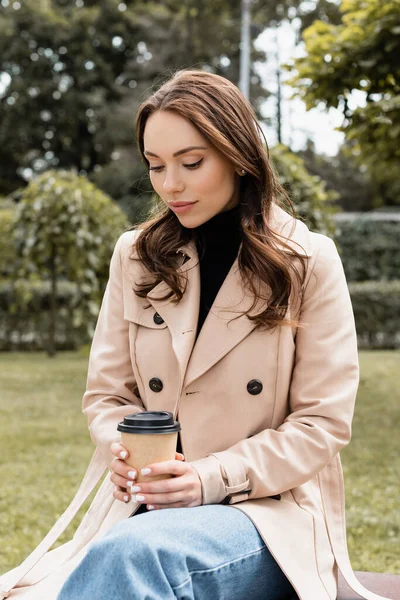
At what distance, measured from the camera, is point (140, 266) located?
2209 millimetres

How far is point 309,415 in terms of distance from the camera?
6.33ft

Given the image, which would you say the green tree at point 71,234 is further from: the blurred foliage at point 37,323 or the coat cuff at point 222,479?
the coat cuff at point 222,479

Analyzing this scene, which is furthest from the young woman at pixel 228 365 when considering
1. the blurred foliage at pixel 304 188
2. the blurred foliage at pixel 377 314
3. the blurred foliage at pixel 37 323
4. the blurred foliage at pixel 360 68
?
the blurred foliage at pixel 377 314

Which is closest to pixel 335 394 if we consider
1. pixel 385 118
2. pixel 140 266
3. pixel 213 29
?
pixel 140 266

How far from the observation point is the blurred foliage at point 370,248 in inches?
712

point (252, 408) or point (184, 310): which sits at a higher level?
point (184, 310)

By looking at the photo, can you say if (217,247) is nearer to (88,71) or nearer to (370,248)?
(370,248)

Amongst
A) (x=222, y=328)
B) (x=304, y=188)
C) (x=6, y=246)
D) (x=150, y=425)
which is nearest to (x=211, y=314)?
(x=222, y=328)

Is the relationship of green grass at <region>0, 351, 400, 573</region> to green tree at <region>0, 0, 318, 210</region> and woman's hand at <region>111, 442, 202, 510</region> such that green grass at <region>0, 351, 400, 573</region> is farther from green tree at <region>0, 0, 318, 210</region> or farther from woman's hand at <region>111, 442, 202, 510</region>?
green tree at <region>0, 0, 318, 210</region>

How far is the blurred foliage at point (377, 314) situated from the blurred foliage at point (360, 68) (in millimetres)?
9307

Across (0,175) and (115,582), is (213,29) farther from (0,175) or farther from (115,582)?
(115,582)

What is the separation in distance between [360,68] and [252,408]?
462cm

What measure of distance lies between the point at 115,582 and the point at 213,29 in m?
23.2

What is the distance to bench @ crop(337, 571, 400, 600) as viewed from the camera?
6.48 feet
